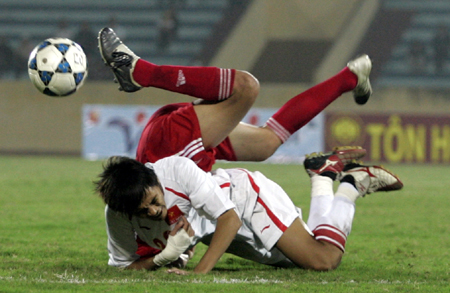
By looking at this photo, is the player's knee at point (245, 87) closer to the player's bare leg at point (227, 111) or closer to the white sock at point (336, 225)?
the player's bare leg at point (227, 111)

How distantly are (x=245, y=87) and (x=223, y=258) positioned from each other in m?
1.16

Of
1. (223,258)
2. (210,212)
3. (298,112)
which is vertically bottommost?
(223,258)

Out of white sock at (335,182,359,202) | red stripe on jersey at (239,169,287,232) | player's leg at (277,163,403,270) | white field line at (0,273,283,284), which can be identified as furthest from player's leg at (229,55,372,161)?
white field line at (0,273,283,284)

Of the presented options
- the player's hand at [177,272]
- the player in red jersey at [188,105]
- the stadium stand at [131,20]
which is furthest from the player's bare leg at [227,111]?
the stadium stand at [131,20]

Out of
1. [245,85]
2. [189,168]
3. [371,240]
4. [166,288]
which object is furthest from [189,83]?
[371,240]

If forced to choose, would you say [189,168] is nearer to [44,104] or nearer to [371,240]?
[371,240]

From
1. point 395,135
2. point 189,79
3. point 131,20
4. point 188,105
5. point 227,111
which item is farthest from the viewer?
point 131,20

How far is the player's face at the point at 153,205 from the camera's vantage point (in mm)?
3607

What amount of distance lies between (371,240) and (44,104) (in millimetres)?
13095

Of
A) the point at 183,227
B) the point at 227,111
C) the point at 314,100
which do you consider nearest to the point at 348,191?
the point at 314,100

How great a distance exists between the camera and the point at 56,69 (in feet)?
16.0

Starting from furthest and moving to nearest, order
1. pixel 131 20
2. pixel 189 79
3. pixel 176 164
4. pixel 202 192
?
pixel 131 20 < pixel 189 79 < pixel 176 164 < pixel 202 192

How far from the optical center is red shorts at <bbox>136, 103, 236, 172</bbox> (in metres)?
4.40

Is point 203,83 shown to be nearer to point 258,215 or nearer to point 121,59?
point 121,59
